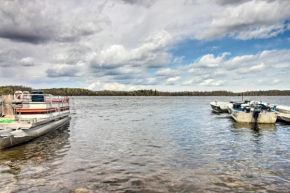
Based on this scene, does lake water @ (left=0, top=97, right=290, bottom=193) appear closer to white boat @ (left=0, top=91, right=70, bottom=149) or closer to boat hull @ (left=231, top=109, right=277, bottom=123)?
white boat @ (left=0, top=91, right=70, bottom=149)

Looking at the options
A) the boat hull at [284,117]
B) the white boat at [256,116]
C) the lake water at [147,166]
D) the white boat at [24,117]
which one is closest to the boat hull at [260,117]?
the white boat at [256,116]

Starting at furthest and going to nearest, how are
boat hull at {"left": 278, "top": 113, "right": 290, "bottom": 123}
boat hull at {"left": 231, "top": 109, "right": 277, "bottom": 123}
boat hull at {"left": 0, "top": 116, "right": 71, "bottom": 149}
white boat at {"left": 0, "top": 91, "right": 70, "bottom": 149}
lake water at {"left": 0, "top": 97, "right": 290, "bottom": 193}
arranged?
boat hull at {"left": 278, "top": 113, "right": 290, "bottom": 123}, boat hull at {"left": 231, "top": 109, "right": 277, "bottom": 123}, white boat at {"left": 0, "top": 91, "right": 70, "bottom": 149}, boat hull at {"left": 0, "top": 116, "right": 71, "bottom": 149}, lake water at {"left": 0, "top": 97, "right": 290, "bottom": 193}

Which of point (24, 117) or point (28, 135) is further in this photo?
point (24, 117)

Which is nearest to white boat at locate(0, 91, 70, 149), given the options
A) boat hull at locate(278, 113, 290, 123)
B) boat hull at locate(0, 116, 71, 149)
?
boat hull at locate(0, 116, 71, 149)

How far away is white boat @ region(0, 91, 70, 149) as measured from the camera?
14156 millimetres

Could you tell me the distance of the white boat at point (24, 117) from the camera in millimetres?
14156

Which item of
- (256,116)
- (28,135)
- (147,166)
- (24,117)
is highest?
(24,117)

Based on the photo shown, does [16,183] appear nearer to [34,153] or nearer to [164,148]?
[34,153]

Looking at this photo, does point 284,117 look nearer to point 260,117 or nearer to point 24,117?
point 260,117

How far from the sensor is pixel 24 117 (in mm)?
18312

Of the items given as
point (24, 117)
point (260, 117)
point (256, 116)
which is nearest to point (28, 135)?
point (24, 117)

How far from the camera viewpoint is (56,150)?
13.8m

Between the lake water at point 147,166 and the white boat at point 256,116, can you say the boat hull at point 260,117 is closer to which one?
the white boat at point 256,116

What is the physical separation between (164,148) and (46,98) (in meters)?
13.5
